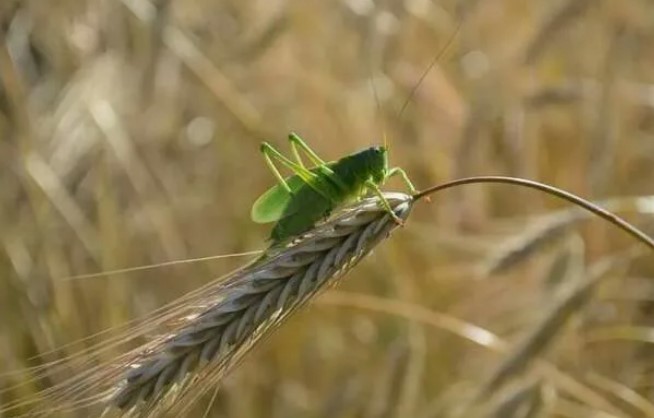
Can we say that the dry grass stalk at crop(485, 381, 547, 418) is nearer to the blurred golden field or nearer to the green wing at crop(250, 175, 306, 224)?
the blurred golden field

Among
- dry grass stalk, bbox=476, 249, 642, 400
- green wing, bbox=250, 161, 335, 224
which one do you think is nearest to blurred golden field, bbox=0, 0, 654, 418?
dry grass stalk, bbox=476, 249, 642, 400

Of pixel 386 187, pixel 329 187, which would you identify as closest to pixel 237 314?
pixel 329 187

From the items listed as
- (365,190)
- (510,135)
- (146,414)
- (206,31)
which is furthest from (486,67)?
(146,414)

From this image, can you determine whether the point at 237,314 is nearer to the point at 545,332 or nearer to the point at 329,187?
the point at 329,187

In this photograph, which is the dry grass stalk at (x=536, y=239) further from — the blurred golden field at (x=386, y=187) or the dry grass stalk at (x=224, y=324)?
the dry grass stalk at (x=224, y=324)

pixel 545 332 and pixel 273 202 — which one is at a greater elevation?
Answer: pixel 273 202

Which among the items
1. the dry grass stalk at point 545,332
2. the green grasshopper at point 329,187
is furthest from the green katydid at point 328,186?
the dry grass stalk at point 545,332
